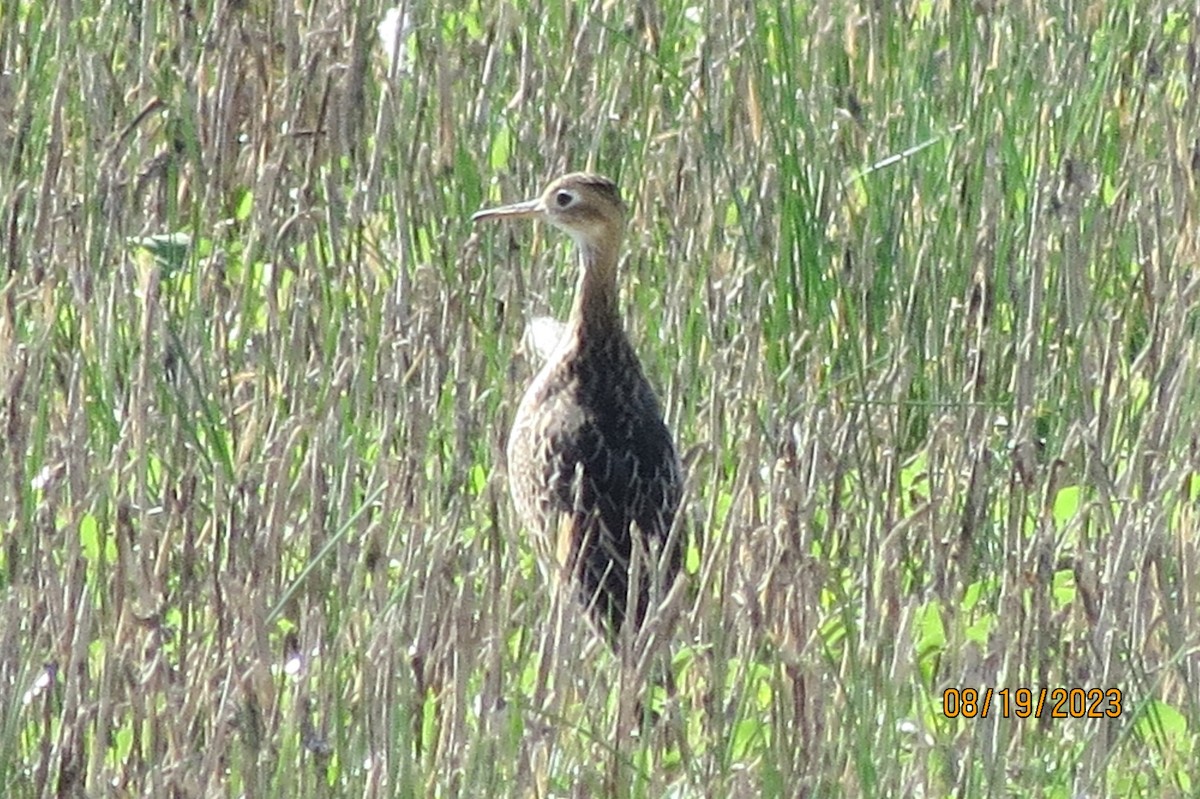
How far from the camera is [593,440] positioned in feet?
15.4

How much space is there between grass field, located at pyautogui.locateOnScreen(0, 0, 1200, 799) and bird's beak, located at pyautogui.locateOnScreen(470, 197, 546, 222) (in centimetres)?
15

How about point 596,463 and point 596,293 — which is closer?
point 596,463

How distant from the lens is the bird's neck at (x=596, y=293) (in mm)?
4992

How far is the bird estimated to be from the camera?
4.37 m

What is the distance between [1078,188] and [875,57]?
82 cm
